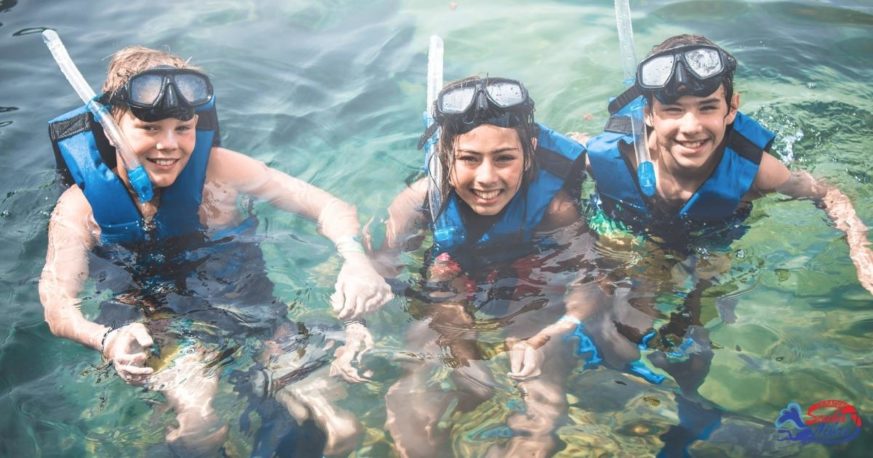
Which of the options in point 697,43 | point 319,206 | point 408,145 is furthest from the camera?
point 408,145

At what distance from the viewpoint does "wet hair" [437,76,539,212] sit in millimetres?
4059

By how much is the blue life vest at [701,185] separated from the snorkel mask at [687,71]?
0.43m

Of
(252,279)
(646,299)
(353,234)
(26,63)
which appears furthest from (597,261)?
(26,63)

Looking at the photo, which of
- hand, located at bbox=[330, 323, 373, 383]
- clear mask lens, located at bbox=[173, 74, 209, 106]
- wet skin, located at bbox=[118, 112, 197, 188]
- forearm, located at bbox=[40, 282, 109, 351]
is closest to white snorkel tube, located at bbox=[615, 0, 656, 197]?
hand, located at bbox=[330, 323, 373, 383]

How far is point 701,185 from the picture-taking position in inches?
170

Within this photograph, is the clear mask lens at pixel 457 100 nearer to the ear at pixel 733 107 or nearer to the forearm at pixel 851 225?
the ear at pixel 733 107

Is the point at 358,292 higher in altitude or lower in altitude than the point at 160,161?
lower

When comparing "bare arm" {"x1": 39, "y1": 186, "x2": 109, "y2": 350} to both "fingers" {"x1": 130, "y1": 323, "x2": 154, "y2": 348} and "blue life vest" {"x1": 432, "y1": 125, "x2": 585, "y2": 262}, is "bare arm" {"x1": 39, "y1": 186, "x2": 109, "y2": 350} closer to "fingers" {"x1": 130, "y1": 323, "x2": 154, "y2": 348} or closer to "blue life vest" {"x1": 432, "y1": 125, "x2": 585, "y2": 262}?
"fingers" {"x1": 130, "y1": 323, "x2": 154, "y2": 348}

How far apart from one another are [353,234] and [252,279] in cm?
65

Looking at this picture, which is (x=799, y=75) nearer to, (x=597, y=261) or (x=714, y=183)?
(x=714, y=183)

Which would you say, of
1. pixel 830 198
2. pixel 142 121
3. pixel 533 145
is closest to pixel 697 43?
pixel 533 145

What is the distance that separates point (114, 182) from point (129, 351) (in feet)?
3.62

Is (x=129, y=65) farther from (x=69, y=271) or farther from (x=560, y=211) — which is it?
(x=560, y=211)

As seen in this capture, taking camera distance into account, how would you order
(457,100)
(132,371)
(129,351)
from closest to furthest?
(132,371) → (129,351) → (457,100)
